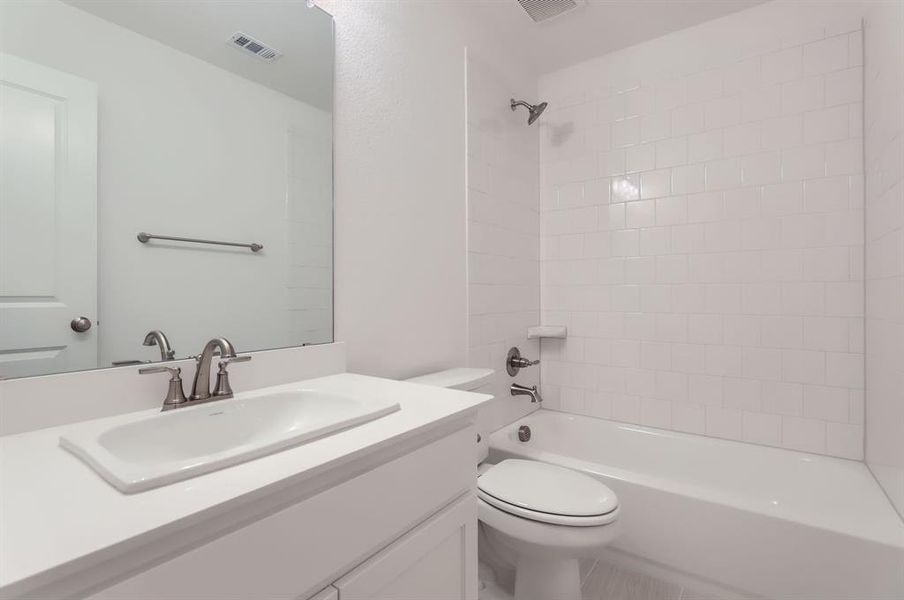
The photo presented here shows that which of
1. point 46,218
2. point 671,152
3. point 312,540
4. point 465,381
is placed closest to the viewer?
point 312,540

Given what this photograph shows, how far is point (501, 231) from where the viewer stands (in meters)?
2.11

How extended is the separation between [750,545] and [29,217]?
208 cm

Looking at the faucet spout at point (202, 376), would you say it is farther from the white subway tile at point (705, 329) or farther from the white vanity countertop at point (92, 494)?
the white subway tile at point (705, 329)

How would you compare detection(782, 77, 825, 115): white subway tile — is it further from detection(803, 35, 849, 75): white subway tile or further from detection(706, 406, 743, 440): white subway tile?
detection(706, 406, 743, 440): white subway tile

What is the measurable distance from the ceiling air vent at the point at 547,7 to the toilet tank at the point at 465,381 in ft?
5.23

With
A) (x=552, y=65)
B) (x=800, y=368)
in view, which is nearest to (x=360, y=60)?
(x=552, y=65)

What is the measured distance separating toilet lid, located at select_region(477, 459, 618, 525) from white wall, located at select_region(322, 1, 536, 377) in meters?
0.49

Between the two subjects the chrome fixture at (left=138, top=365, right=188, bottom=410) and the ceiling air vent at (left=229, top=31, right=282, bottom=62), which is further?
the ceiling air vent at (left=229, top=31, right=282, bottom=62)

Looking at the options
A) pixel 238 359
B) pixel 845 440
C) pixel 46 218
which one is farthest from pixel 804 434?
pixel 46 218

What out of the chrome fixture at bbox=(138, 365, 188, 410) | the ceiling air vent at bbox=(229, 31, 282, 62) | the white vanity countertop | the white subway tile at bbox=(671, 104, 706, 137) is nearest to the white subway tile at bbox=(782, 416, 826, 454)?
the white subway tile at bbox=(671, 104, 706, 137)

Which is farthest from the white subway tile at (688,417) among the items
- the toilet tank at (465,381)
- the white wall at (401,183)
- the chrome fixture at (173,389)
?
the chrome fixture at (173,389)

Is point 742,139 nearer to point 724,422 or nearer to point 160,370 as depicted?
point 724,422

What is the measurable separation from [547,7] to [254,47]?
1.34 metres

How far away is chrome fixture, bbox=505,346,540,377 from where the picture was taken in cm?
213
